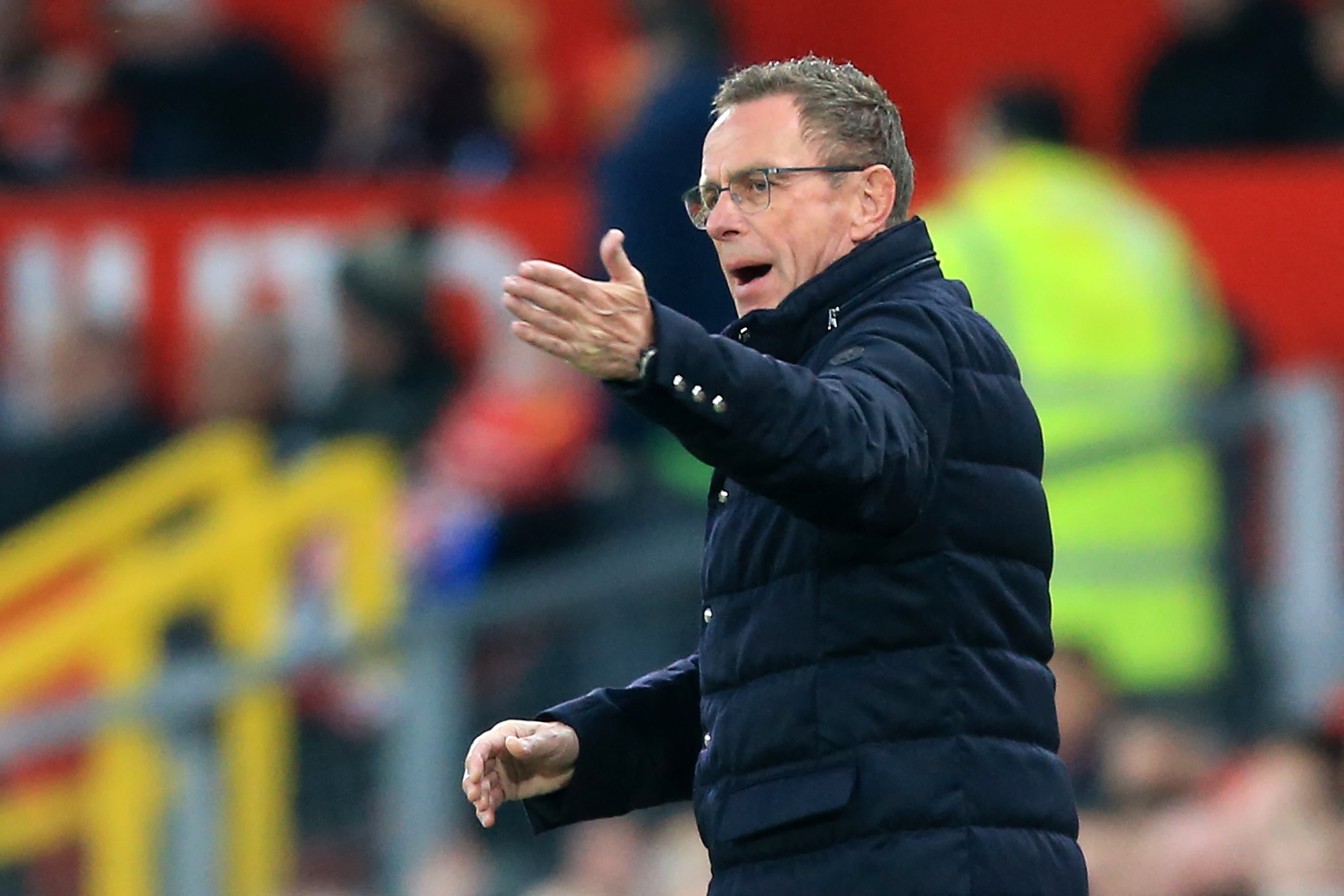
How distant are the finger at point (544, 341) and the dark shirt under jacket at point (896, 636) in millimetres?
203

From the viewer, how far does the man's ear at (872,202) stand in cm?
321

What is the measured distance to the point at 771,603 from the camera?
309 cm

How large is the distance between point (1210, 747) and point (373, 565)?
2657 mm

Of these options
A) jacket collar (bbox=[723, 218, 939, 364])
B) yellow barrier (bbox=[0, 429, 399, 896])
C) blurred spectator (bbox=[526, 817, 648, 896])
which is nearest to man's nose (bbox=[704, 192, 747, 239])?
jacket collar (bbox=[723, 218, 939, 364])

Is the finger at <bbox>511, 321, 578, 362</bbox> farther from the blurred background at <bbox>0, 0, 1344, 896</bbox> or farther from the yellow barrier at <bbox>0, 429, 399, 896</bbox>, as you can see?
the yellow barrier at <bbox>0, 429, 399, 896</bbox>

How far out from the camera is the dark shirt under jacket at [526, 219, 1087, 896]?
298cm

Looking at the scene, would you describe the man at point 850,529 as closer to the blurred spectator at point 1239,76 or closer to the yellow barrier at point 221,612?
the yellow barrier at point 221,612

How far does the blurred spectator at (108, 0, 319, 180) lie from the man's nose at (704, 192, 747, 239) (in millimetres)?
7199

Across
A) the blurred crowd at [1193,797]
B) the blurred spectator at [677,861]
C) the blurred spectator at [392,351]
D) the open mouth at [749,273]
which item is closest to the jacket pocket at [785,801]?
the open mouth at [749,273]

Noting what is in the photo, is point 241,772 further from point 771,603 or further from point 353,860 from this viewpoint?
point 771,603

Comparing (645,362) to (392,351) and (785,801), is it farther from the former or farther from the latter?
(392,351)

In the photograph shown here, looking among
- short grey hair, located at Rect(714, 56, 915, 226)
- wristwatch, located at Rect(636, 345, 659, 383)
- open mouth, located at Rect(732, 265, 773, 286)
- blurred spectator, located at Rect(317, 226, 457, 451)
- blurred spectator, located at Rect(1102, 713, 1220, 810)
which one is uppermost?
short grey hair, located at Rect(714, 56, 915, 226)

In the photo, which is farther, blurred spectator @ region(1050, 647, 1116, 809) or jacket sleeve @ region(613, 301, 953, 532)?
blurred spectator @ region(1050, 647, 1116, 809)

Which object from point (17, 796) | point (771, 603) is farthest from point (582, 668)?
point (771, 603)
